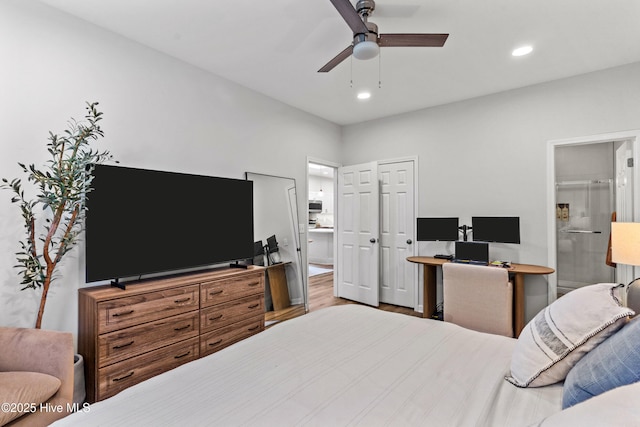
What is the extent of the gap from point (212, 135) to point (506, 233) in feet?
11.2

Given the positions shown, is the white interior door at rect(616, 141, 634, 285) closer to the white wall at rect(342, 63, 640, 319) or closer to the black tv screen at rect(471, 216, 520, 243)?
the white wall at rect(342, 63, 640, 319)

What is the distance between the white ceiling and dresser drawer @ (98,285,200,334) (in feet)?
6.89

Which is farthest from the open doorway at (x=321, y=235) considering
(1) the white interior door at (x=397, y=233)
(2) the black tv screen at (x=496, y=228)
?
(2) the black tv screen at (x=496, y=228)

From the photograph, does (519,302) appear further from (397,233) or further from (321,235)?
(321,235)

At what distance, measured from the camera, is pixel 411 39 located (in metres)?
1.97

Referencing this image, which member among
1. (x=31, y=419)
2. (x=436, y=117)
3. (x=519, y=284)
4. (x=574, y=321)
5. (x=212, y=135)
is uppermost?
(x=436, y=117)

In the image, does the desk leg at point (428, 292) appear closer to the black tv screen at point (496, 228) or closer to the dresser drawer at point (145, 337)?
the black tv screen at point (496, 228)

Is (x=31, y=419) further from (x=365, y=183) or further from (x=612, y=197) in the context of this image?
(x=612, y=197)

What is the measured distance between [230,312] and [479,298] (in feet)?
7.14

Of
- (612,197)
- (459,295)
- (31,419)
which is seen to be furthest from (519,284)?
(31,419)

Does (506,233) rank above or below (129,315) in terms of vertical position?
above

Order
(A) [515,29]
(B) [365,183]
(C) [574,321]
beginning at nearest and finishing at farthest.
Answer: (C) [574,321] → (A) [515,29] → (B) [365,183]

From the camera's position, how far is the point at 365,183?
463 centimetres

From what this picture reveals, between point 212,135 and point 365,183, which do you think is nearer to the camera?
point 212,135
